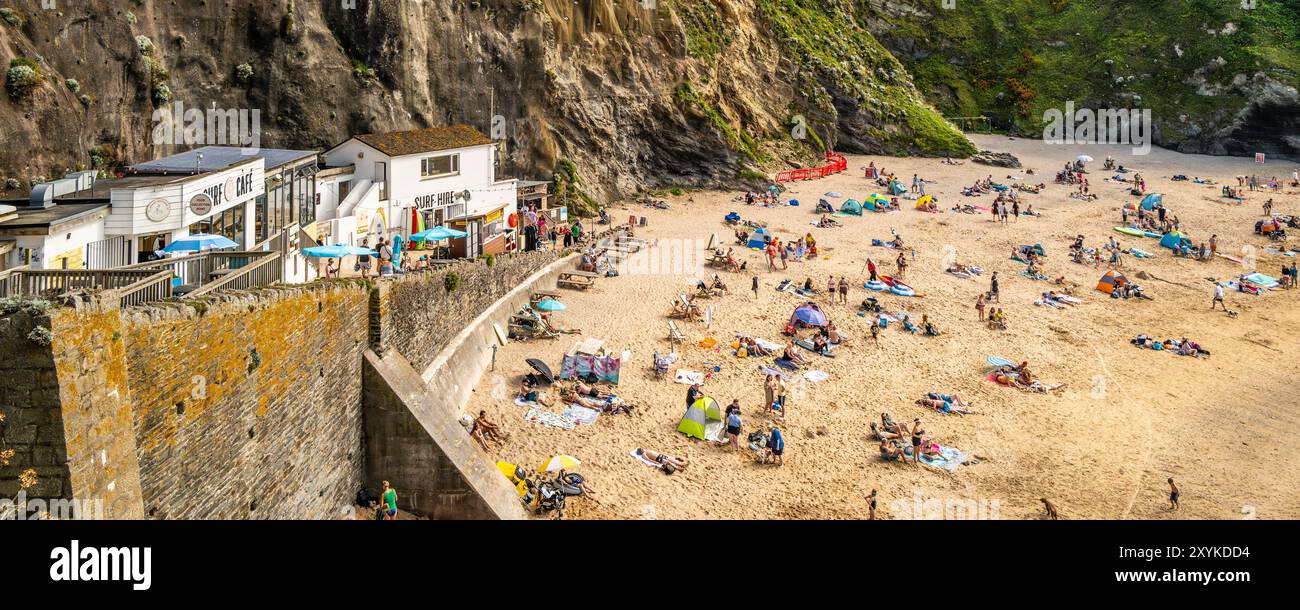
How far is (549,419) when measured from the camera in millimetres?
20969

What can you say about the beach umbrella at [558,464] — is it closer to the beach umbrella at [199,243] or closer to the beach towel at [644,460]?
the beach towel at [644,460]

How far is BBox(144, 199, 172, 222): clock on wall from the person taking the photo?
57.1 ft

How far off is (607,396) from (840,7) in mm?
60927

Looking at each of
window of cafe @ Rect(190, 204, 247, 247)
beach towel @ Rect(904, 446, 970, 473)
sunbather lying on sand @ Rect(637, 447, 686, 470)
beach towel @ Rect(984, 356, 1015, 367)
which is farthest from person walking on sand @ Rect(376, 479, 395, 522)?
beach towel @ Rect(984, 356, 1015, 367)

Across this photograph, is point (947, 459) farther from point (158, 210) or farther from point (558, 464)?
point (158, 210)

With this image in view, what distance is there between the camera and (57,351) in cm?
852

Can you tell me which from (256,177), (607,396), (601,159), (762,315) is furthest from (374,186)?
(601,159)

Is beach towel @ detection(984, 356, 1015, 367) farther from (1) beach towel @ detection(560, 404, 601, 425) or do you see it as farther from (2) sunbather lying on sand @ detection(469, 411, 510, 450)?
(2) sunbather lying on sand @ detection(469, 411, 510, 450)

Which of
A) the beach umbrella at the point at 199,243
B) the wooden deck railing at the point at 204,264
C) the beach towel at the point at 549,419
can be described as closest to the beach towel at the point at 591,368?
the beach towel at the point at 549,419

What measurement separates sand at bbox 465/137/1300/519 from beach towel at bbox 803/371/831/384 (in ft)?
1.29

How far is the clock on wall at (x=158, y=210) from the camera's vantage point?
57.1ft

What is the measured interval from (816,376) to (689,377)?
11.2 ft
